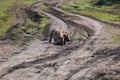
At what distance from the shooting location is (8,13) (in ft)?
142

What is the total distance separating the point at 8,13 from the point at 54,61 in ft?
70.9

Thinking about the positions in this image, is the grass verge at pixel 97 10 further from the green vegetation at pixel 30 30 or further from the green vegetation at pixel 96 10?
the green vegetation at pixel 30 30

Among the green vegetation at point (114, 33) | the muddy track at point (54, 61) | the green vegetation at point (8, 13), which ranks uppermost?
the green vegetation at point (8, 13)

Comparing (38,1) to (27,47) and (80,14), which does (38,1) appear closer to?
(80,14)

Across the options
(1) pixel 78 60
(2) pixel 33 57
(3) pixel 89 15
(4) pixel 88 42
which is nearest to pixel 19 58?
(2) pixel 33 57

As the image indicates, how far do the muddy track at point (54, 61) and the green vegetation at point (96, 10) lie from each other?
30.1 ft

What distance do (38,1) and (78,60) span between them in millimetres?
36004

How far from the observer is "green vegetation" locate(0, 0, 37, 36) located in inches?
1398

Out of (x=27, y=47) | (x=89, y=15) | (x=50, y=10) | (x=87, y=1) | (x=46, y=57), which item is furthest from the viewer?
(x=87, y=1)

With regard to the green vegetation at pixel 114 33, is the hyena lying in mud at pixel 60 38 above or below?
above

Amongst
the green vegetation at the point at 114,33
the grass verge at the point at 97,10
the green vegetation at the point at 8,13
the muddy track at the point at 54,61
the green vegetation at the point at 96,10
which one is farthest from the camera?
the green vegetation at the point at 96,10

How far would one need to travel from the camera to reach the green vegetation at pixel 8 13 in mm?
35500

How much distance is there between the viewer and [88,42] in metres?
28.0

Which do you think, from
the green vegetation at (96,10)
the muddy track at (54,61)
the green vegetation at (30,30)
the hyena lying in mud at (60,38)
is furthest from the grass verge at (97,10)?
the hyena lying in mud at (60,38)
